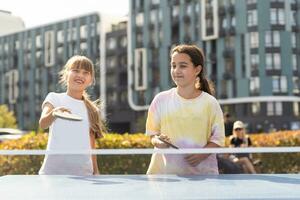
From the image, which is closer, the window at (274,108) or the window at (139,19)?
the window at (274,108)

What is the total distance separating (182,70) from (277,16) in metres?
61.8

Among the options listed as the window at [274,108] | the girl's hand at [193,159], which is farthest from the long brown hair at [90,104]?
the window at [274,108]

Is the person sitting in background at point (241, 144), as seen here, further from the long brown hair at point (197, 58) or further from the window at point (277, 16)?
the window at point (277, 16)

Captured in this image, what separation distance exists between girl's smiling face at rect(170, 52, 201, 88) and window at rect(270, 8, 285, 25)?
61.2 m

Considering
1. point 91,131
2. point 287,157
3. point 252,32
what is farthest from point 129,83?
point 91,131

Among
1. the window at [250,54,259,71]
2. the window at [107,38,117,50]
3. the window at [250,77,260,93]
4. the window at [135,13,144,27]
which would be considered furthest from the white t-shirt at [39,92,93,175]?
the window at [107,38,117,50]

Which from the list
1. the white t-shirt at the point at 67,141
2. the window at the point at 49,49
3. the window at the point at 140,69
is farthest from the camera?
the window at the point at 49,49

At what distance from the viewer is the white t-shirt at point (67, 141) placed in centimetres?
367

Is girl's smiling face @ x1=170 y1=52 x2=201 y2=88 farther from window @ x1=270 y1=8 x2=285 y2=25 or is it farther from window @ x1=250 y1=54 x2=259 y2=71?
window @ x1=270 y1=8 x2=285 y2=25

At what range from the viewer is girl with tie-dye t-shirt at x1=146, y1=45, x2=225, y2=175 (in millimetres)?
3254

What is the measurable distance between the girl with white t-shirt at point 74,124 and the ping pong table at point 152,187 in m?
0.82

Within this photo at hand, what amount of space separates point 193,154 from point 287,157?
808 centimetres

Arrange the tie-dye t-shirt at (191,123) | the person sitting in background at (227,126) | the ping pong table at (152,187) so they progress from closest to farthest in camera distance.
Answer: the ping pong table at (152,187) → the tie-dye t-shirt at (191,123) → the person sitting in background at (227,126)

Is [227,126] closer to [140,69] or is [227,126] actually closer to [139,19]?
[140,69]
